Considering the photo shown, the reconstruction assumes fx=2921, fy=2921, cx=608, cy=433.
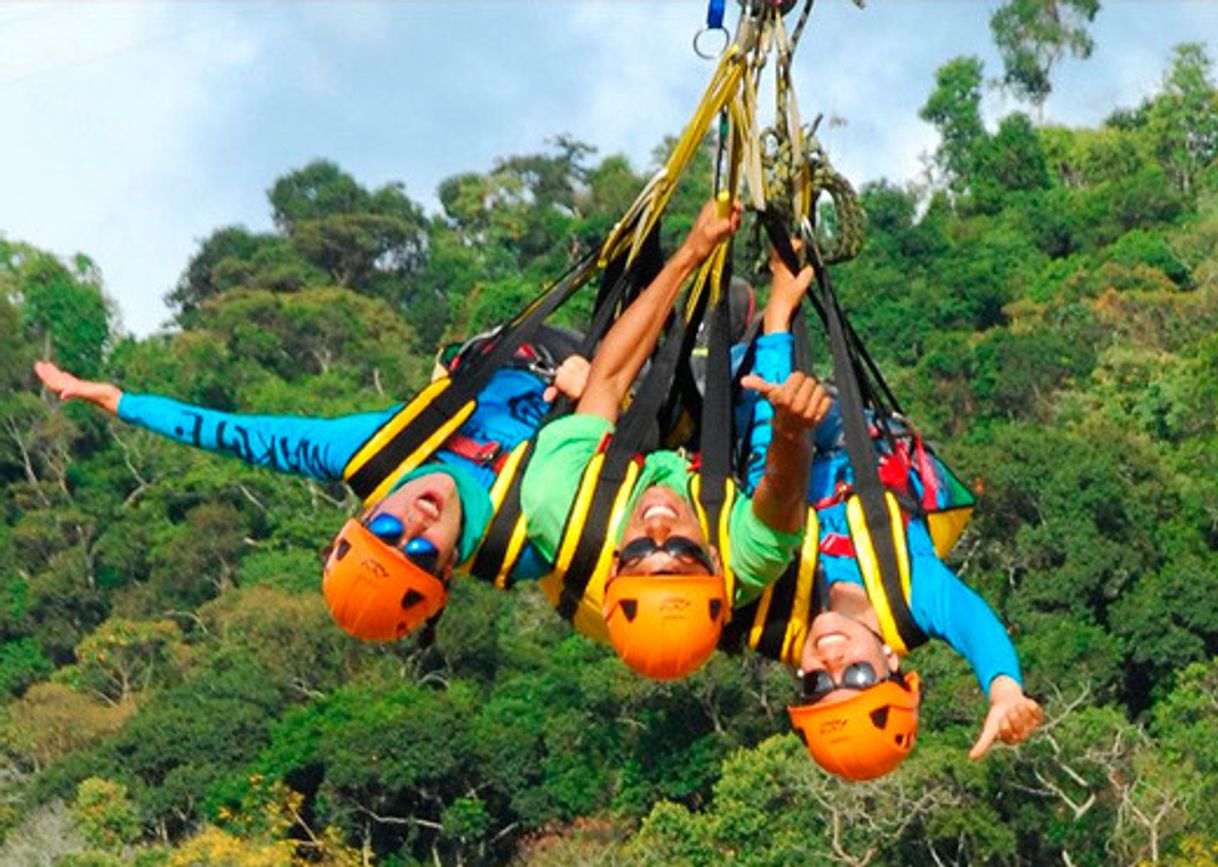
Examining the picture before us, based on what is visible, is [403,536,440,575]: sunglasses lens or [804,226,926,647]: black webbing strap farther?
[804,226,926,647]: black webbing strap

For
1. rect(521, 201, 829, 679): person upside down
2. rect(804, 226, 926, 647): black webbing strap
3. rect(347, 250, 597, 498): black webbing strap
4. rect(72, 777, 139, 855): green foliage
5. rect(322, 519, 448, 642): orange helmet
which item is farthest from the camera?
rect(72, 777, 139, 855): green foliage

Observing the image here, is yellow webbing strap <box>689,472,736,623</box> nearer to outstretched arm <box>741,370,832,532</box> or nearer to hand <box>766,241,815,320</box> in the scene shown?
outstretched arm <box>741,370,832,532</box>

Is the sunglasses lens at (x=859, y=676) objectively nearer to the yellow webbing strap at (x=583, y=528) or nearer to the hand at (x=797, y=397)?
the yellow webbing strap at (x=583, y=528)

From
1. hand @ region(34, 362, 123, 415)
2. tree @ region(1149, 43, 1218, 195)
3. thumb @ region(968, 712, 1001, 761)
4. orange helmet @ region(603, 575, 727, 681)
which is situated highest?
tree @ region(1149, 43, 1218, 195)

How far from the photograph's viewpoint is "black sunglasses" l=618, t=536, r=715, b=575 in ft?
24.3

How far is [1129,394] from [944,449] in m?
3.59

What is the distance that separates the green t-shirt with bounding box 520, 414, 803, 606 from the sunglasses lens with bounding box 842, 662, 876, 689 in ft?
1.00

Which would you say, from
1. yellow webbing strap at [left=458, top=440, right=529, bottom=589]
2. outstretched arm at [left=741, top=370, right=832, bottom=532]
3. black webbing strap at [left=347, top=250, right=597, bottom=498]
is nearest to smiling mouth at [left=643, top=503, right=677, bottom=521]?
outstretched arm at [left=741, top=370, right=832, bottom=532]

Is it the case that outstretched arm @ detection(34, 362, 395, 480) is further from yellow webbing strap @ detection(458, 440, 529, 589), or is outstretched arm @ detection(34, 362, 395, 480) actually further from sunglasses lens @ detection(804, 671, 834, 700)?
sunglasses lens @ detection(804, 671, 834, 700)

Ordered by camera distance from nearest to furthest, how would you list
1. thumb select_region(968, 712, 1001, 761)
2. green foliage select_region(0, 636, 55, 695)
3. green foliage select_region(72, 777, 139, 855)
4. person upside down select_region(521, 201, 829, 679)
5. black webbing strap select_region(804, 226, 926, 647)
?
1. thumb select_region(968, 712, 1001, 761)
2. person upside down select_region(521, 201, 829, 679)
3. black webbing strap select_region(804, 226, 926, 647)
4. green foliage select_region(72, 777, 139, 855)
5. green foliage select_region(0, 636, 55, 695)

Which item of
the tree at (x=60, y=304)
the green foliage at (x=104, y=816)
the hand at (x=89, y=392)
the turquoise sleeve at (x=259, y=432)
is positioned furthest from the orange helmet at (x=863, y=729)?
the tree at (x=60, y=304)

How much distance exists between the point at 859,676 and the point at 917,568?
0.40 meters

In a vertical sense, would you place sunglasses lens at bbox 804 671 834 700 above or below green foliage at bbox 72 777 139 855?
below

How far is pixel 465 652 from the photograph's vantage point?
34562 millimetres
